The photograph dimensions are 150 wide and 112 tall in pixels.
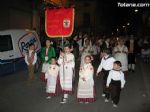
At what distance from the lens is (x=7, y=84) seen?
14.2 metres

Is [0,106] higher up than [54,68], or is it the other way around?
[54,68]

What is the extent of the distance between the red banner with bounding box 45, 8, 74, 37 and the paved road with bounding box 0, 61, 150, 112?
2133mm

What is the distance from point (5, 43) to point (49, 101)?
17.6ft

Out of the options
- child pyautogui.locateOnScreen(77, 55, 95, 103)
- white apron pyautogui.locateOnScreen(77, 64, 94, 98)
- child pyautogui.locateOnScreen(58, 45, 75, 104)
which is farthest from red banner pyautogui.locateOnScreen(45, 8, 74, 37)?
white apron pyautogui.locateOnScreen(77, 64, 94, 98)

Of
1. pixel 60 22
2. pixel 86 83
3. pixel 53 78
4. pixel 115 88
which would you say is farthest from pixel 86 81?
pixel 60 22

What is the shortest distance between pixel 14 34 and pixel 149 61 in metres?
11.1

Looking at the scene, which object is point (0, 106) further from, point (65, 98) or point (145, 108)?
point (145, 108)

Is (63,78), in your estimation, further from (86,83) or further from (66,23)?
(66,23)

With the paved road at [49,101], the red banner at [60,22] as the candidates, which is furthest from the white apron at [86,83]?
the red banner at [60,22]

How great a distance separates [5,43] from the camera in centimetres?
1591

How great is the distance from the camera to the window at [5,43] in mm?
15712

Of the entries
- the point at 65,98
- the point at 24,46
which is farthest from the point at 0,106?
the point at 24,46

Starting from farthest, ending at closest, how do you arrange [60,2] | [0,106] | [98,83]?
1. [60,2]
2. [98,83]
3. [0,106]

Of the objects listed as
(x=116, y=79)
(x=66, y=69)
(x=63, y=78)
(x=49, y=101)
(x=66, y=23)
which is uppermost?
(x=66, y=23)
